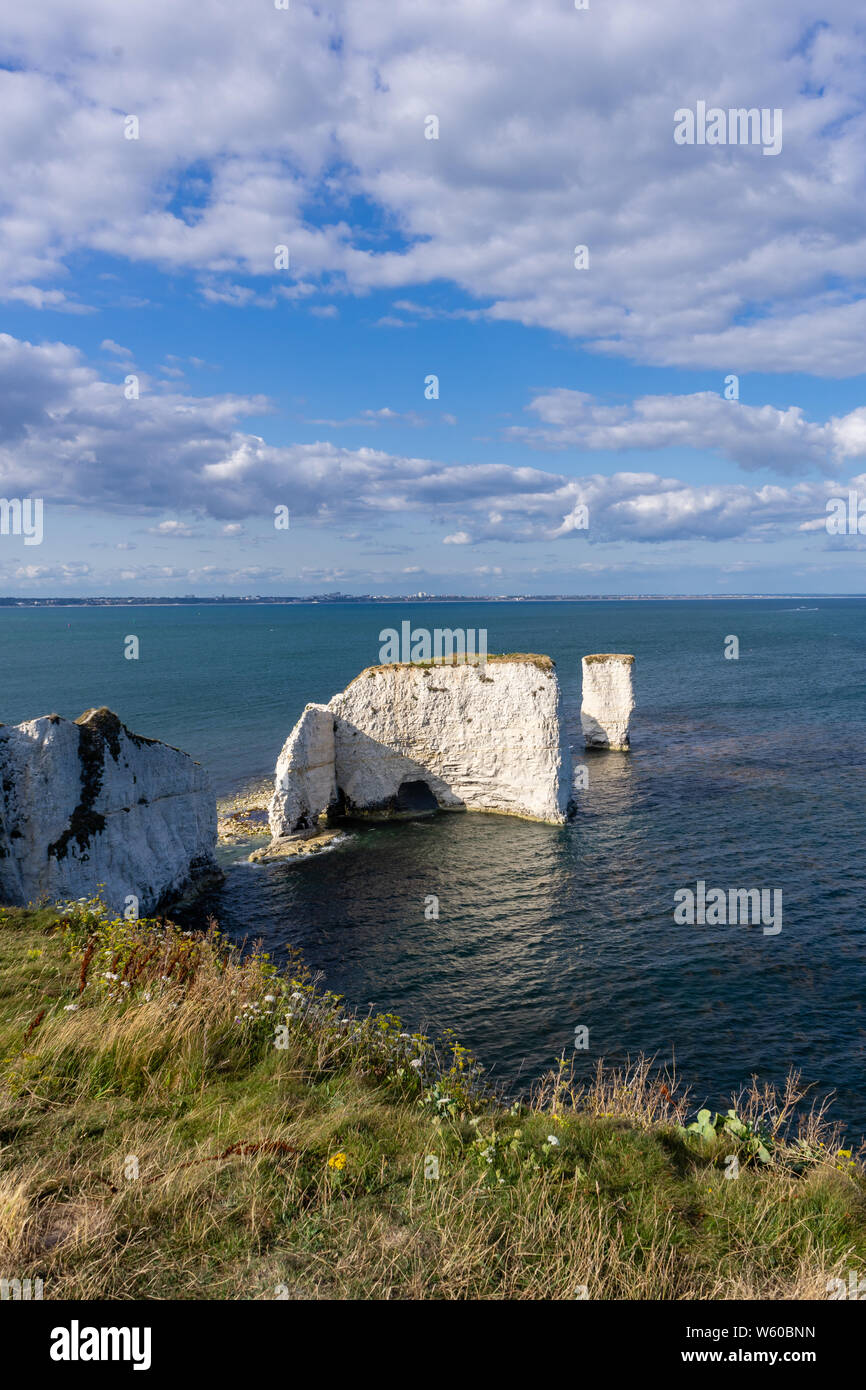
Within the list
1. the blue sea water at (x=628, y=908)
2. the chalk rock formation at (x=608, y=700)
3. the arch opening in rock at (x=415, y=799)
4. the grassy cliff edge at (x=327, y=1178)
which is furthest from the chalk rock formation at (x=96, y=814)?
the chalk rock formation at (x=608, y=700)

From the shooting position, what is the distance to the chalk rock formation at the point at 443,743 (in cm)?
3594

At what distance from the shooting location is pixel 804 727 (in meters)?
54.3

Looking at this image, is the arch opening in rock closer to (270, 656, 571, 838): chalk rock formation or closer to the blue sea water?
(270, 656, 571, 838): chalk rock formation

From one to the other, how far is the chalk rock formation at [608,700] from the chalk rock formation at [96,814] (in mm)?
30868

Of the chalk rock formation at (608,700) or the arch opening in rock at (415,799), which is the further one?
the chalk rock formation at (608,700)

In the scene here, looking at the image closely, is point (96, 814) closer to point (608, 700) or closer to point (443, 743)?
point (443, 743)

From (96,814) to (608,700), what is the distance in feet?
121

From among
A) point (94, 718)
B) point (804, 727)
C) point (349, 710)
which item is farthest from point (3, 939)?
point (804, 727)

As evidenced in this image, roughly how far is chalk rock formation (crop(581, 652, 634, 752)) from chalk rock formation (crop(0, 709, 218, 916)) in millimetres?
30868

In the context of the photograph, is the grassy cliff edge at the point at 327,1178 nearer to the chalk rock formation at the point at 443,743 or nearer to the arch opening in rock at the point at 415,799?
the chalk rock formation at the point at 443,743

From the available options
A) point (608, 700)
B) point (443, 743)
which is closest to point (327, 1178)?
point (443, 743)

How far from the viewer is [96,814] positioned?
22.8 meters

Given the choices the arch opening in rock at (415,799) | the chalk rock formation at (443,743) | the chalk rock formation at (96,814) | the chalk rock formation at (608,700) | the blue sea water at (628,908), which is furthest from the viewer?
the chalk rock formation at (608,700)
